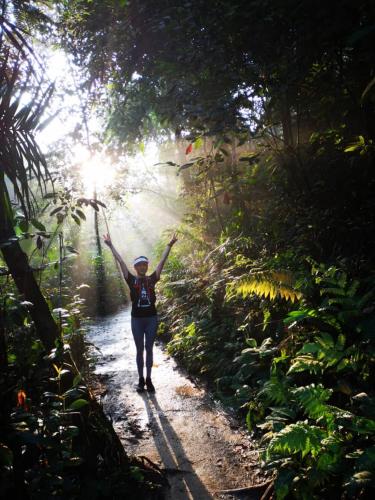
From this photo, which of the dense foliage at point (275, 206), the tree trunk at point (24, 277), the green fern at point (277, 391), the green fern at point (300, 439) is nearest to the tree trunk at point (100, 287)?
the dense foliage at point (275, 206)

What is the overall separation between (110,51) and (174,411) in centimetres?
593

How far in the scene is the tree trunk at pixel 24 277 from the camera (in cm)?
279

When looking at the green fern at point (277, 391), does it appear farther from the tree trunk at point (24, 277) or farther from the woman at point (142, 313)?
the woman at point (142, 313)

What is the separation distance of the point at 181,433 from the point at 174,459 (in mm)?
553

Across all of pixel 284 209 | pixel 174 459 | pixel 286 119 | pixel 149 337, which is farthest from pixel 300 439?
pixel 286 119

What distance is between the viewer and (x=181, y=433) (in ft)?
14.5

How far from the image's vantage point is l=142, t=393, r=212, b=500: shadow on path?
333 cm

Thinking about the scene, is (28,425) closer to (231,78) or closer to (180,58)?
(231,78)

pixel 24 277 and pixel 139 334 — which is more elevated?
pixel 24 277

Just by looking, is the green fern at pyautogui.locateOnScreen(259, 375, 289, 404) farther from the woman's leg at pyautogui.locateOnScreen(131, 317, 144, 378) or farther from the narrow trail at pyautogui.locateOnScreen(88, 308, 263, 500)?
the woman's leg at pyautogui.locateOnScreen(131, 317, 144, 378)

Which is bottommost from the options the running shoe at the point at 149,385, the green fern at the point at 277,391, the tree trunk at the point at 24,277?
the running shoe at the point at 149,385

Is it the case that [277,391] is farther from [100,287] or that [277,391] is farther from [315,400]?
[100,287]

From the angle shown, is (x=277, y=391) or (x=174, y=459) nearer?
(x=277, y=391)

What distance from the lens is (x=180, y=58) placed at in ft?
15.7
